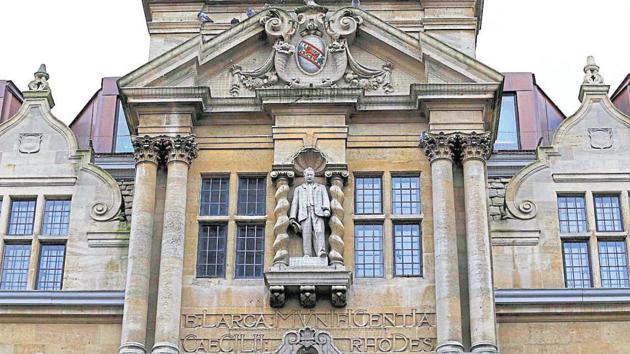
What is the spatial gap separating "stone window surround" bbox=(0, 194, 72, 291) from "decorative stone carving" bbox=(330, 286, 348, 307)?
23.0ft

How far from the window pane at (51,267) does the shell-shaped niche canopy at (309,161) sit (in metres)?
6.10

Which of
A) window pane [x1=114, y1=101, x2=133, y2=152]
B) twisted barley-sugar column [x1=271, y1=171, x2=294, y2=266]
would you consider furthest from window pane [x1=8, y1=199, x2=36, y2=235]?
window pane [x1=114, y1=101, x2=133, y2=152]

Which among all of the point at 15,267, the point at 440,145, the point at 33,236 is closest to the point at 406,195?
the point at 440,145

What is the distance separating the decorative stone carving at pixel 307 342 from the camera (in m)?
28.5

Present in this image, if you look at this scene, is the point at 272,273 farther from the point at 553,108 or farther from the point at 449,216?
the point at 553,108

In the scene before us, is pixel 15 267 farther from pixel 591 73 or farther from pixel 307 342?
pixel 591 73

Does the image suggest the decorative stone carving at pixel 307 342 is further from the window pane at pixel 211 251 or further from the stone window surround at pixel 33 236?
the stone window surround at pixel 33 236

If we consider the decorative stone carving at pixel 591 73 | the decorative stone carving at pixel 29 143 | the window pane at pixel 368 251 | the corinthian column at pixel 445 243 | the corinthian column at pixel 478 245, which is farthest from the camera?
the decorative stone carving at pixel 591 73

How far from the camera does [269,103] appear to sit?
31.3 metres

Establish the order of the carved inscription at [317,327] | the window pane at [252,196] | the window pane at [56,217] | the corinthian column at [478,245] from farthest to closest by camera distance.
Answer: the window pane at [56,217] < the window pane at [252,196] < the carved inscription at [317,327] < the corinthian column at [478,245]

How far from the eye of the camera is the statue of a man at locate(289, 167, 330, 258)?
29406 millimetres

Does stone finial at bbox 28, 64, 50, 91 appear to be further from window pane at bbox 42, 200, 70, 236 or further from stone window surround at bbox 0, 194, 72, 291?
window pane at bbox 42, 200, 70, 236

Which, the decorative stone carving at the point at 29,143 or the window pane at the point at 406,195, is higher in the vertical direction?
the decorative stone carving at the point at 29,143

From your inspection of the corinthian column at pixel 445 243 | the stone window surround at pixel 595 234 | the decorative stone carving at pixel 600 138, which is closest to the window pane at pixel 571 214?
the stone window surround at pixel 595 234
